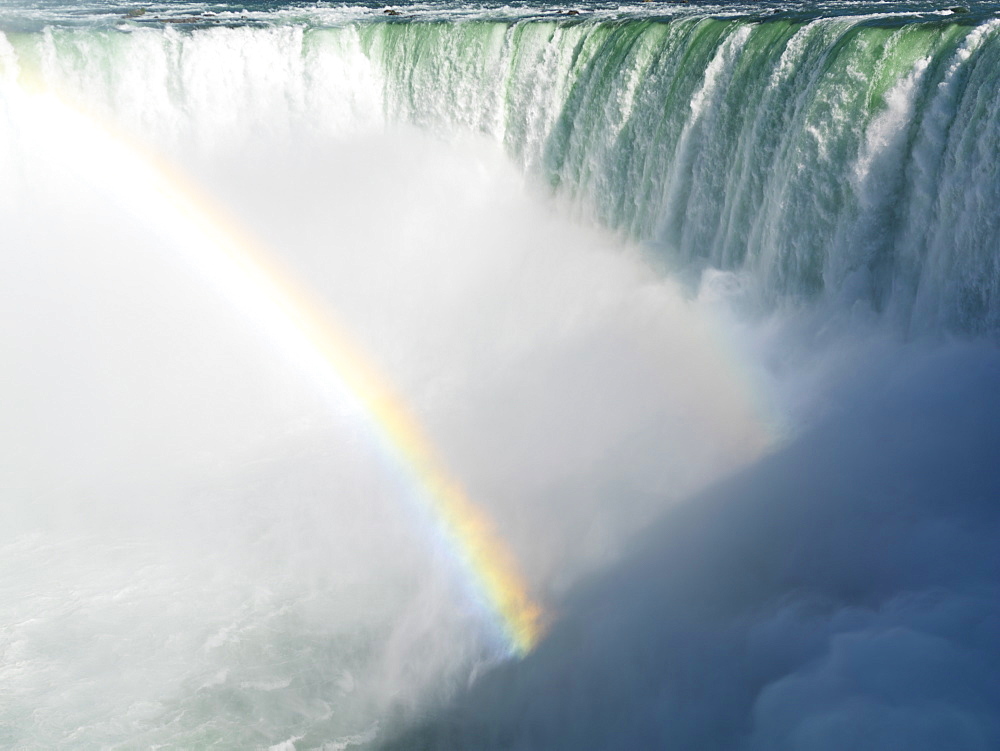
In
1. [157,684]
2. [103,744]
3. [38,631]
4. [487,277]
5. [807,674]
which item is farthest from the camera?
[487,277]

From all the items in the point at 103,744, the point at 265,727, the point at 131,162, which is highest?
the point at 131,162

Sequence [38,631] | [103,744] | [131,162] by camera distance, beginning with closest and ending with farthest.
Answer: [103,744]
[38,631]
[131,162]

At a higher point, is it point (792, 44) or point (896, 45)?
point (792, 44)

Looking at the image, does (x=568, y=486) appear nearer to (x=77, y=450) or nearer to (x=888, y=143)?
(x=888, y=143)

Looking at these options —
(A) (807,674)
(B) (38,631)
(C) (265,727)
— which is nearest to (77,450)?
(B) (38,631)

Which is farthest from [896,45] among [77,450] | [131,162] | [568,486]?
[131,162]

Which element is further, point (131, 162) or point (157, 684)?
point (131, 162)

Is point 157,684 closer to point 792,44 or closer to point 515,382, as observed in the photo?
point 515,382
